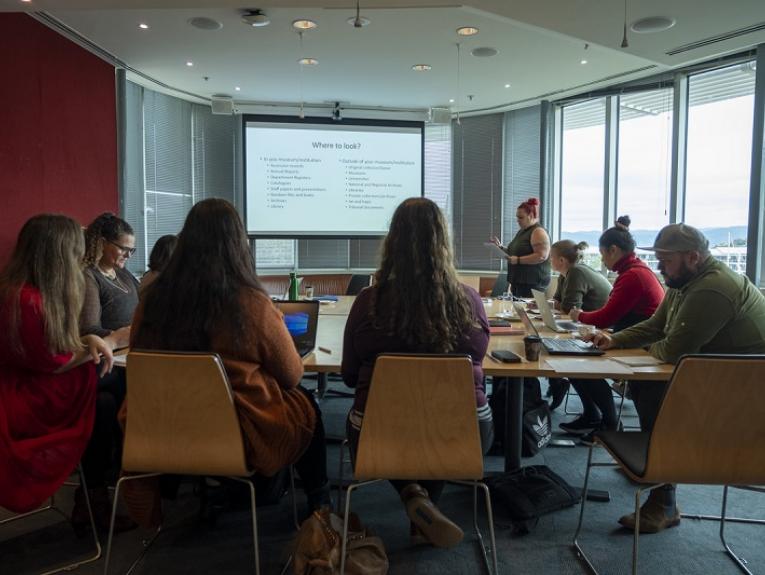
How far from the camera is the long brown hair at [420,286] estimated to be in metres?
1.77

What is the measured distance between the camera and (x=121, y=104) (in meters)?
5.59

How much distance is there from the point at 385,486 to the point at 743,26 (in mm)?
4242

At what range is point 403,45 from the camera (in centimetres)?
509

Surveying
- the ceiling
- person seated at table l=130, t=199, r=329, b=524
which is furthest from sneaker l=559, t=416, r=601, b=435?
the ceiling

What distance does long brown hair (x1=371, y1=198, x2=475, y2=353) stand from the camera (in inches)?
69.7

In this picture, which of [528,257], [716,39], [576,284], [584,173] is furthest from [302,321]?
[584,173]

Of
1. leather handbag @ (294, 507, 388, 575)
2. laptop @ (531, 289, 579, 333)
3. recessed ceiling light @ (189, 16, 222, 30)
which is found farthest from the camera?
recessed ceiling light @ (189, 16, 222, 30)

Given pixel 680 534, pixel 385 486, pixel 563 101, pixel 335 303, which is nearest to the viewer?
pixel 680 534

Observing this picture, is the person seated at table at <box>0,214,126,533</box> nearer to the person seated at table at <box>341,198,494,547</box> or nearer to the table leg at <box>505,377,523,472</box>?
the person seated at table at <box>341,198,494,547</box>

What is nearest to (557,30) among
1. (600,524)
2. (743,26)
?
(743,26)

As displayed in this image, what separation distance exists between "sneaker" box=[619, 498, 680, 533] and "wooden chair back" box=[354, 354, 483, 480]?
38.3 inches

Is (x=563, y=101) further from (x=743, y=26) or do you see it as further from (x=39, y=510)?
(x=39, y=510)

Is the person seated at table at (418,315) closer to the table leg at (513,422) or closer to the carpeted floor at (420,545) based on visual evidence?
the carpeted floor at (420,545)

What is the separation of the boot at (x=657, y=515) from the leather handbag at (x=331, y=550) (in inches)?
43.6
